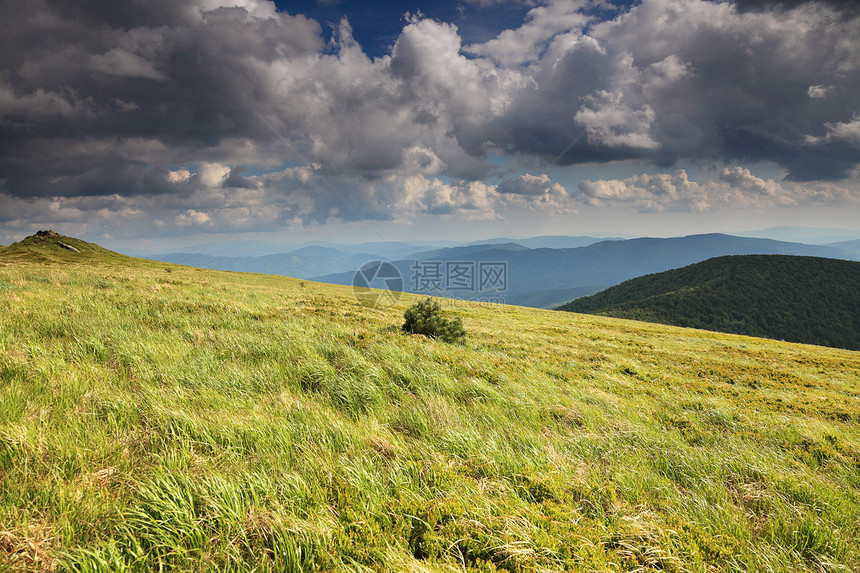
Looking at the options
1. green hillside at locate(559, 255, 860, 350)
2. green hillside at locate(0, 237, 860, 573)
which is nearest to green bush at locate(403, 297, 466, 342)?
green hillside at locate(0, 237, 860, 573)

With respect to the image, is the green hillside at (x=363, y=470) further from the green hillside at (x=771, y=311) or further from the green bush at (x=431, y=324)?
the green hillside at (x=771, y=311)

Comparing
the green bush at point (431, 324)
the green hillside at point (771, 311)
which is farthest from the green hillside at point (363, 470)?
the green hillside at point (771, 311)

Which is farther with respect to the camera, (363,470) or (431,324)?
(431,324)

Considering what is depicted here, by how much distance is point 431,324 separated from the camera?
13.8m

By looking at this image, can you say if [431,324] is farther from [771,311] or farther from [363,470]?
[771,311]

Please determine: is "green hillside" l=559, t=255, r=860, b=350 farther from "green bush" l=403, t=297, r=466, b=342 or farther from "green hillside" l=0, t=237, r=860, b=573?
"green hillside" l=0, t=237, r=860, b=573

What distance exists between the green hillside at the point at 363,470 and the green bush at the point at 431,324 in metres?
5.87

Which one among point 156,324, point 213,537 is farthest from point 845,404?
point 156,324

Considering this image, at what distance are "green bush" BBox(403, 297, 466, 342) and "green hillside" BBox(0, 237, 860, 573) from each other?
587cm

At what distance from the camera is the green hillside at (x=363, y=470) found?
2.62 meters

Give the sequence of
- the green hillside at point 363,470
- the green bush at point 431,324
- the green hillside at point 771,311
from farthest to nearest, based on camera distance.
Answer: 1. the green hillside at point 771,311
2. the green bush at point 431,324
3. the green hillside at point 363,470

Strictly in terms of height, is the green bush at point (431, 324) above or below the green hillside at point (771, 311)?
above

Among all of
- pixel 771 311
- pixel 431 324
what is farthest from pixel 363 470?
pixel 771 311

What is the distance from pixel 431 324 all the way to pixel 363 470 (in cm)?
1028
